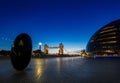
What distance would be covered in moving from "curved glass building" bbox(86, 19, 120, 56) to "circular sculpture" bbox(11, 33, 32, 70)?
4556 inches

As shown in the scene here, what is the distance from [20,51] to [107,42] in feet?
410

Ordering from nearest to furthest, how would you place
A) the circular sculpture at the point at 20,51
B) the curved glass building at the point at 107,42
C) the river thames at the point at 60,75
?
1. the river thames at the point at 60,75
2. the circular sculpture at the point at 20,51
3. the curved glass building at the point at 107,42

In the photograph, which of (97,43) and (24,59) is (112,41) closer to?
(97,43)

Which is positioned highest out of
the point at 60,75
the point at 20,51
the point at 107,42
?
the point at 107,42

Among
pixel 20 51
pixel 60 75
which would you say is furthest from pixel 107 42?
pixel 60 75

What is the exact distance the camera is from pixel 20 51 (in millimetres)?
19938

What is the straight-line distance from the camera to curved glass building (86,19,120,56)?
134750mm

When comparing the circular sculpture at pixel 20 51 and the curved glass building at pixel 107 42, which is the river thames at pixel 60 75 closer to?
the circular sculpture at pixel 20 51

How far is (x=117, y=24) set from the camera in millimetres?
143375

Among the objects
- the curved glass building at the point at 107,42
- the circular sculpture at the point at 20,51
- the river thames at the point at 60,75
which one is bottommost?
the river thames at the point at 60,75

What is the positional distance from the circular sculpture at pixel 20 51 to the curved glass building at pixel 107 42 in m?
116

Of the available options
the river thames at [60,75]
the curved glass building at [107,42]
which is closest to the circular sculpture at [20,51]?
the river thames at [60,75]

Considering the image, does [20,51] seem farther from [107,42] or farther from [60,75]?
[107,42]

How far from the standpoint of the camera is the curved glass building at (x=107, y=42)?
→ 13475 centimetres
